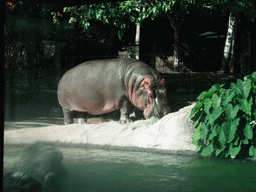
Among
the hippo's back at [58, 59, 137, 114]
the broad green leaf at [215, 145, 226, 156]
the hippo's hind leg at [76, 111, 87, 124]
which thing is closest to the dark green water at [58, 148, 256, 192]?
the broad green leaf at [215, 145, 226, 156]

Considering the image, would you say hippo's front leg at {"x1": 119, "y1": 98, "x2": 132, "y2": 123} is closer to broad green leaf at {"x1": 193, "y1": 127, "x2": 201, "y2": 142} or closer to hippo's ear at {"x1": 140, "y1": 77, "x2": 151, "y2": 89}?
hippo's ear at {"x1": 140, "y1": 77, "x2": 151, "y2": 89}

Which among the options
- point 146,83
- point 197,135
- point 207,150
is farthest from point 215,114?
point 146,83

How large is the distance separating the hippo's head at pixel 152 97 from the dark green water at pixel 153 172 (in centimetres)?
180

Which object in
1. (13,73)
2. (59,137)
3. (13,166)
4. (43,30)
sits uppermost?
(43,30)

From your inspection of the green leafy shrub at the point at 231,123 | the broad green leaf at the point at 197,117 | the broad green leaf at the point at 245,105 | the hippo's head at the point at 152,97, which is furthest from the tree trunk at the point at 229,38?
the broad green leaf at the point at 245,105

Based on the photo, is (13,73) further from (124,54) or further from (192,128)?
(124,54)

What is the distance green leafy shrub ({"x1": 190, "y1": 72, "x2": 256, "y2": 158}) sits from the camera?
445 centimetres

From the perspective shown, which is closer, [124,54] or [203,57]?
[124,54]

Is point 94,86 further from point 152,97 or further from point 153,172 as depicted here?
point 153,172

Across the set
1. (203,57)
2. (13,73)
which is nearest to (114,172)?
(13,73)

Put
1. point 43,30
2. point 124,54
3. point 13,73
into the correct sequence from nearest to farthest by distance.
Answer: point 13,73
point 43,30
point 124,54

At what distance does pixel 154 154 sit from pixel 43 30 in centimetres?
242

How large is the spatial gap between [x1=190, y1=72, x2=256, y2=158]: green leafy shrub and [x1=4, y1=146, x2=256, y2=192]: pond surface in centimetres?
17

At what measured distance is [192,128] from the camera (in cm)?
512
